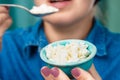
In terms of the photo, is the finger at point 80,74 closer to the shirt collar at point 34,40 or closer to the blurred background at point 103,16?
the shirt collar at point 34,40

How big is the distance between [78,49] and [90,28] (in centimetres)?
30

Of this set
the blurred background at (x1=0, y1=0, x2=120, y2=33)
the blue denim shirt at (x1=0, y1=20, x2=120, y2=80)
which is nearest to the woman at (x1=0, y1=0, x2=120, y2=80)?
the blue denim shirt at (x1=0, y1=20, x2=120, y2=80)

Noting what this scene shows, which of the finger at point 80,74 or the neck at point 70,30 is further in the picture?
the neck at point 70,30

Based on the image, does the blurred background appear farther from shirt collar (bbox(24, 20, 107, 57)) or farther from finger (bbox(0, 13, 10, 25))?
finger (bbox(0, 13, 10, 25))

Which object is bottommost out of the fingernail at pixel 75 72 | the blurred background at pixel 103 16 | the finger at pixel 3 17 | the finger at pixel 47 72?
the blurred background at pixel 103 16

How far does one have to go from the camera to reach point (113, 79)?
84 cm

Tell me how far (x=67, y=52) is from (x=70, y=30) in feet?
0.82

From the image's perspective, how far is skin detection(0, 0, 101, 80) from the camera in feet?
1.87

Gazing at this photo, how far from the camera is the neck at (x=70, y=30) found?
34.2 inches

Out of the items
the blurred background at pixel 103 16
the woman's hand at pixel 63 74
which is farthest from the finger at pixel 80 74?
the blurred background at pixel 103 16

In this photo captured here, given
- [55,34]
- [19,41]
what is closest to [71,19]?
[55,34]

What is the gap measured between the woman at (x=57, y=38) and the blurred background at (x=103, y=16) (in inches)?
13.4

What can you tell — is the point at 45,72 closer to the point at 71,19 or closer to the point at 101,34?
the point at 71,19

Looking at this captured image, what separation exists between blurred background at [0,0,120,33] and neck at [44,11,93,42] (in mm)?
388
